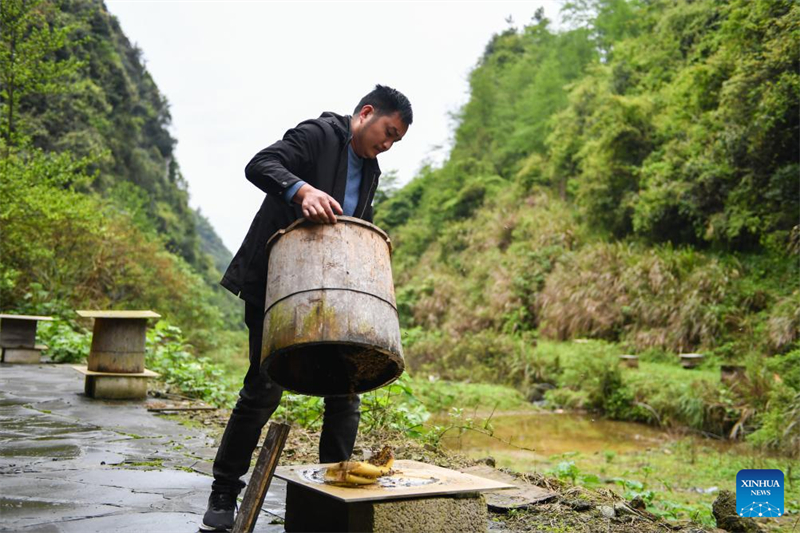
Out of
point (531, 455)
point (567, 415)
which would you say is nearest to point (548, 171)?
point (567, 415)

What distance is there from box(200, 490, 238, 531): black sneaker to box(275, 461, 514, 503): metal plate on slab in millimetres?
238

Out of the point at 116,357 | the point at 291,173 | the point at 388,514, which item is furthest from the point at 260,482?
the point at 116,357

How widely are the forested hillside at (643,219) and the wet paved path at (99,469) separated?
26.1ft

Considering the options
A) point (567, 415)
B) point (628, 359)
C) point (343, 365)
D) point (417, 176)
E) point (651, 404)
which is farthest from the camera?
point (417, 176)

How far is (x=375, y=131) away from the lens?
3000 mm

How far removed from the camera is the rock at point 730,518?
11.5ft

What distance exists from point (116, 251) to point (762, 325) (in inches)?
499

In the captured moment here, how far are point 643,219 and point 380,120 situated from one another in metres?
16.4

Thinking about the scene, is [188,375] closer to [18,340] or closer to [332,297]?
[18,340]

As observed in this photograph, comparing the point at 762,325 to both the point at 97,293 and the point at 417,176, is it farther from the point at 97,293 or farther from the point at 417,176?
the point at 417,176

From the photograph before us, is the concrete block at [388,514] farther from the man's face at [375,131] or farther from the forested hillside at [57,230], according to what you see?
the forested hillside at [57,230]

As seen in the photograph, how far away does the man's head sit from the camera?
296 centimetres

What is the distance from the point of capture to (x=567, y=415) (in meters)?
11.7

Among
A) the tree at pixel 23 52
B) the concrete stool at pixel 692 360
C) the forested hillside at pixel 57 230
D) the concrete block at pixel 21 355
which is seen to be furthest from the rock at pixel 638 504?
the tree at pixel 23 52
